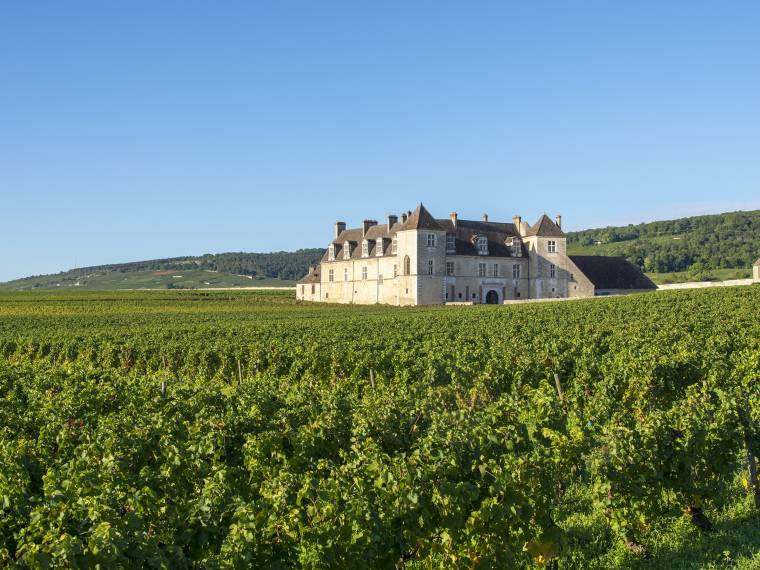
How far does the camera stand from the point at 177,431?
10742 mm

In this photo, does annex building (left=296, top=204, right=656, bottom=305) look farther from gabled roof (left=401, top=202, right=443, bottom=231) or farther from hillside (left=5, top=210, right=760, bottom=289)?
hillside (left=5, top=210, right=760, bottom=289)

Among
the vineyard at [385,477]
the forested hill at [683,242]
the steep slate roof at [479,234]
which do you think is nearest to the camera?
the vineyard at [385,477]

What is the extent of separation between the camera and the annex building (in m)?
68.8

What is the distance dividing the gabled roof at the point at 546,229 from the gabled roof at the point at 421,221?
430 inches

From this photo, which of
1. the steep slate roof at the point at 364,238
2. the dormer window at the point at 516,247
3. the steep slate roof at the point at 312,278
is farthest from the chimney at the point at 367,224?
the dormer window at the point at 516,247

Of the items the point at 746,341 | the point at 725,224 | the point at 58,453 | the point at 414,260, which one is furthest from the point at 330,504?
the point at 725,224

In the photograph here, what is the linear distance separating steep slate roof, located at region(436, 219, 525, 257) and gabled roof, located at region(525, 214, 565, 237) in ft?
7.91

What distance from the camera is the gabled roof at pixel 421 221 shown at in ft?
223

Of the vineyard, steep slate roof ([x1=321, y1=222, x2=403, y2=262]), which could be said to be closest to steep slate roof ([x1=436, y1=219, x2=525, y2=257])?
steep slate roof ([x1=321, y1=222, x2=403, y2=262])

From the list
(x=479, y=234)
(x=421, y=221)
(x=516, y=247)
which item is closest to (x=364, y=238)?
(x=421, y=221)

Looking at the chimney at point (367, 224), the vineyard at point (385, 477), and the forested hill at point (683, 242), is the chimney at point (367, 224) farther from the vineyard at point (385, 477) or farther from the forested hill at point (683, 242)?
the forested hill at point (683, 242)

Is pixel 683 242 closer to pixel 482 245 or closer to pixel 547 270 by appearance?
pixel 547 270

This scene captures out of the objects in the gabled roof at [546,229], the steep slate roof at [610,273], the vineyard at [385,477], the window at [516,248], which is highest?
the gabled roof at [546,229]

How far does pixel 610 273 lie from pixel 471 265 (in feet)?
49.5
